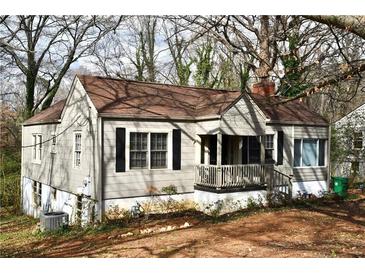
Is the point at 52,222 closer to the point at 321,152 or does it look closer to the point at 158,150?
the point at 158,150

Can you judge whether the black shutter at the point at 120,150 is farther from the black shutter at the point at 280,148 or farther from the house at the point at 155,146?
the black shutter at the point at 280,148

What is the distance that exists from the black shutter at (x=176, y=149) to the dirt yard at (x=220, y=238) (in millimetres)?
1481

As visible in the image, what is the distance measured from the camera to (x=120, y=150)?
30.7 ft

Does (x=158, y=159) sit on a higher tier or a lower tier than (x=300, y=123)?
lower

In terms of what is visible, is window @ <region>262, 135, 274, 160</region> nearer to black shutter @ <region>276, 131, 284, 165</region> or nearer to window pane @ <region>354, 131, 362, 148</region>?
black shutter @ <region>276, 131, 284, 165</region>

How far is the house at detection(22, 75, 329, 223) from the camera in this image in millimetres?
9367

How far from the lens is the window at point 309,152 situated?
1283 cm

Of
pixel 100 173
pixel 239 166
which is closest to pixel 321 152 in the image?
pixel 239 166

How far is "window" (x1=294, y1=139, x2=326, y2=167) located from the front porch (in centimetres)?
114

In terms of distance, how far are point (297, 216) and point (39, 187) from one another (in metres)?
8.52

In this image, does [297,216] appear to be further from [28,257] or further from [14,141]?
[14,141]

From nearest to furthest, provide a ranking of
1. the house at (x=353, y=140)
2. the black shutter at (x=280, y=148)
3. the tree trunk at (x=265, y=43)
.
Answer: the tree trunk at (x=265, y=43), the black shutter at (x=280, y=148), the house at (x=353, y=140)

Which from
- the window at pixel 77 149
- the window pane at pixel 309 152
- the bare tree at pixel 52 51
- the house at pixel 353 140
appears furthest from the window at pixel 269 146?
the bare tree at pixel 52 51

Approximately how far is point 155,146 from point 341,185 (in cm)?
734
